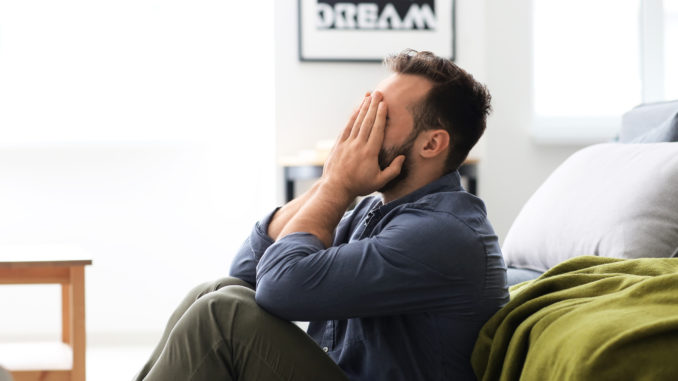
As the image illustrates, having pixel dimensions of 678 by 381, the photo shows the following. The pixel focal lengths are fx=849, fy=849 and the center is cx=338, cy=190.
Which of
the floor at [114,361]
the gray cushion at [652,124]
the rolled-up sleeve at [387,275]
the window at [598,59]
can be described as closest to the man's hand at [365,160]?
the rolled-up sleeve at [387,275]

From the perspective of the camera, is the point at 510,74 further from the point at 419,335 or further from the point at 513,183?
the point at 419,335

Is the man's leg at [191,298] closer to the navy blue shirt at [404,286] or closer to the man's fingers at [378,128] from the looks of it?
the navy blue shirt at [404,286]

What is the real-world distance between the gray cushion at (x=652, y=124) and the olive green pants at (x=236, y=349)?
1.21 meters

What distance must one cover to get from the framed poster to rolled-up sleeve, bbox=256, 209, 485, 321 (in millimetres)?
2318

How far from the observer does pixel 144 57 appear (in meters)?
3.89

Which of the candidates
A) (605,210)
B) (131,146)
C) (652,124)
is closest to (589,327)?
(605,210)

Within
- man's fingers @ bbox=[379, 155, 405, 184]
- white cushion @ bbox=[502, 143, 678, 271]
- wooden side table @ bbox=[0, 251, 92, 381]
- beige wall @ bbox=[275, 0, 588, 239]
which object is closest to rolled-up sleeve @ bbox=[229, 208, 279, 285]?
man's fingers @ bbox=[379, 155, 405, 184]

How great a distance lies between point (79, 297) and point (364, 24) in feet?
6.08

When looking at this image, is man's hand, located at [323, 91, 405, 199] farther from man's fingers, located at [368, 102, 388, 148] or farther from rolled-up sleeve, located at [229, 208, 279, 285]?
rolled-up sleeve, located at [229, 208, 279, 285]

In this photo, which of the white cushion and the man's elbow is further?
the white cushion

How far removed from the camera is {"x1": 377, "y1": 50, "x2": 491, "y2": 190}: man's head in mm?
1450

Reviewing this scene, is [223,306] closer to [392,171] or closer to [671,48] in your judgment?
[392,171]

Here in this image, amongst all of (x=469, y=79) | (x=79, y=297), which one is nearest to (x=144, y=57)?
(x=79, y=297)

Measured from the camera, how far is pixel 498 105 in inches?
146
